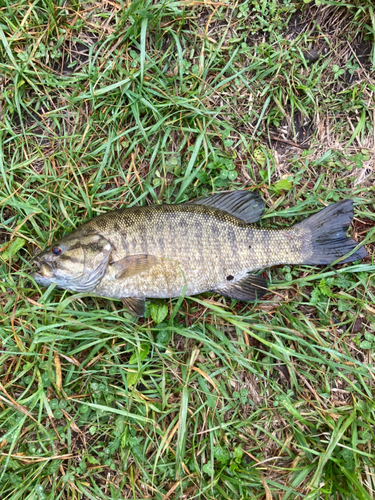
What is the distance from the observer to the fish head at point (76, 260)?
2.83m

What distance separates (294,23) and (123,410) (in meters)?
4.11

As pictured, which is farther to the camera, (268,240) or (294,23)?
(294,23)

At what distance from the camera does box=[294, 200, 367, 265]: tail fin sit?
304 cm

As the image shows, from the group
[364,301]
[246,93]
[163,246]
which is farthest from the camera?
[246,93]

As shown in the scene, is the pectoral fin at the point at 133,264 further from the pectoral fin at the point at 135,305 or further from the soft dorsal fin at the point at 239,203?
the soft dorsal fin at the point at 239,203

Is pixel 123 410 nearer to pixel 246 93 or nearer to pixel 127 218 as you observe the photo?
pixel 127 218

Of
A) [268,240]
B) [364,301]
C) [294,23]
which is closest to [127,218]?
[268,240]

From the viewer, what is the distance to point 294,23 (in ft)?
10.7

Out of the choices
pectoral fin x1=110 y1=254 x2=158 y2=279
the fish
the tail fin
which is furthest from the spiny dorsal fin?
pectoral fin x1=110 y1=254 x2=158 y2=279

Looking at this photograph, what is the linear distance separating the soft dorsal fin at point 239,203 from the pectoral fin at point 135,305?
1.06 meters

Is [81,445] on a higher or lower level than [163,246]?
lower

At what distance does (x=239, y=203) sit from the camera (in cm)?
311

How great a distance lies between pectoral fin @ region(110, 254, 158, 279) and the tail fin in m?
1.45

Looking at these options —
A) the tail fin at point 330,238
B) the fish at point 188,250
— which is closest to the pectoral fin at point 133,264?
the fish at point 188,250
